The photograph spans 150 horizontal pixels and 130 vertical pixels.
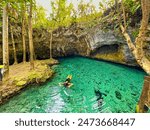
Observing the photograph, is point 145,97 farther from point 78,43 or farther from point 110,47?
point 78,43

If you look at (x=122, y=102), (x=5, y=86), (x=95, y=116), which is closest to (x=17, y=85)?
(x=5, y=86)

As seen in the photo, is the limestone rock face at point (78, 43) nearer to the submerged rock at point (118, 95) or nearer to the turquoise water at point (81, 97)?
the turquoise water at point (81, 97)

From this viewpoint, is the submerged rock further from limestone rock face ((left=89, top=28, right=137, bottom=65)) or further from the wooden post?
limestone rock face ((left=89, top=28, right=137, bottom=65))

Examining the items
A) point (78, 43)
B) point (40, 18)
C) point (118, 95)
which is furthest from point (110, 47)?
point (118, 95)

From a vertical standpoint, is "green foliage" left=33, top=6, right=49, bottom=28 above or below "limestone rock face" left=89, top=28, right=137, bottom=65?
above

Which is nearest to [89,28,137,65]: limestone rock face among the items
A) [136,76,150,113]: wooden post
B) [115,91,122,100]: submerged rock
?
[115,91,122,100]: submerged rock

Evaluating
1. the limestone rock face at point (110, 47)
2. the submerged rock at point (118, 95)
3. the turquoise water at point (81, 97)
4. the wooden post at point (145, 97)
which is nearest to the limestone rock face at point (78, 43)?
the limestone rock face at point (110, 47)

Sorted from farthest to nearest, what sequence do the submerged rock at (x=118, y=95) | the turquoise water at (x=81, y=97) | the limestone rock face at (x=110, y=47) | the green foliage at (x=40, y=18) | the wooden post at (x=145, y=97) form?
the green foliage at (x=40, y=18), the limestone rock face at (x=110, y=47), the submerged rock at (x=118, y=95), the turquoise water at (x=81, y=97), the wooden post at (x=145, y=97)

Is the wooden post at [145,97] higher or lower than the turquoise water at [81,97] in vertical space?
higher

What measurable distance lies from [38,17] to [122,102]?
2217 cm

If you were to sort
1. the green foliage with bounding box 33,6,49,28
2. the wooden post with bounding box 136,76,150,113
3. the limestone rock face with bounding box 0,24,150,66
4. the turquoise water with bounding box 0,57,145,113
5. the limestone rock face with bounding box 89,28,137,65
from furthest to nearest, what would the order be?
the green foliage with bounding box 33,6,49,28 → the limestone rock face with bounding box 0,24,150,66 → the limestone rock face with bounding box 89,28,137,65 → the turquoise water with bounding box 0,57,145,113 → the wooden post with bounding box 136,76,150,113

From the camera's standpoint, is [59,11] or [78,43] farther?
[78,43]

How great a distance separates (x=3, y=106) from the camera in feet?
32.8

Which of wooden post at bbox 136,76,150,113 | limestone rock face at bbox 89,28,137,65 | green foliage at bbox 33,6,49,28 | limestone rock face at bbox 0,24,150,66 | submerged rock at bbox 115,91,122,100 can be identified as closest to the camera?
wooden post at bbox 136,76,150,113
